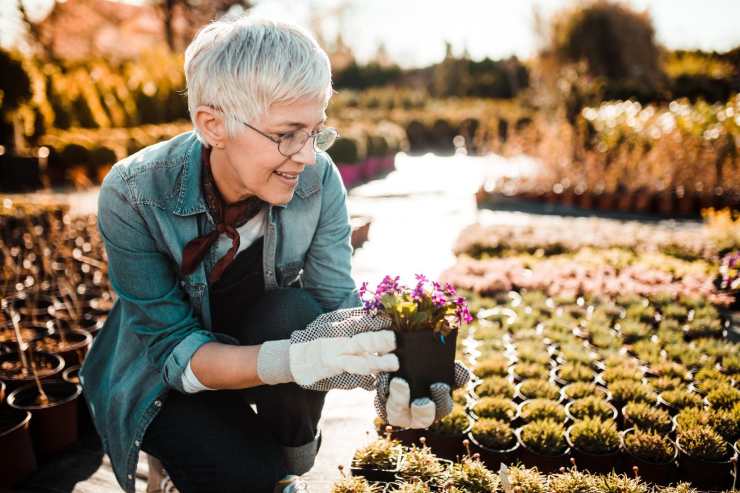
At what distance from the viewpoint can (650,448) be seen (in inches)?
78.4

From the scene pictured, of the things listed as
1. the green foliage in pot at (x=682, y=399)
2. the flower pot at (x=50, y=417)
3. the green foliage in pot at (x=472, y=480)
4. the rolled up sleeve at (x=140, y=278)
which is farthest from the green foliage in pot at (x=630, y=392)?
the flower pot at (x=50, y=417)

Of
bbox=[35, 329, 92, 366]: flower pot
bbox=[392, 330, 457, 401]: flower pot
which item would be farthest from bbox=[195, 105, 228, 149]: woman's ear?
bbox=[35, 329, 92, 366]: flower pot

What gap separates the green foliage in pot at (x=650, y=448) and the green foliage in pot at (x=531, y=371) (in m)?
0.58

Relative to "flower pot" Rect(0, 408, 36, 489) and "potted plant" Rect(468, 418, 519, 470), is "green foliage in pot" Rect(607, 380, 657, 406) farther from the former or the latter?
"flower pot" Rect(0, 408, 36, 489)

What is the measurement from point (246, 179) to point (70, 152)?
9122mm

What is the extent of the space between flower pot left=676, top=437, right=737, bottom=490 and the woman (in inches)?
42.7

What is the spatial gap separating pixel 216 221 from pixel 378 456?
0.87 metres

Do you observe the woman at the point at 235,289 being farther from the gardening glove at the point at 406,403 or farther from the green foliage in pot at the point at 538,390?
the green foliage in pot at the point at 538,390

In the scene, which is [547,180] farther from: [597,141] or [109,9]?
[109,9]

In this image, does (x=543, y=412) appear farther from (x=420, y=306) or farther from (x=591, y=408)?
(x=420, y=306)

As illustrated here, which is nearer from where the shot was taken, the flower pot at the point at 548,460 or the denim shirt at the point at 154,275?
the denim shirt at the point at 154,275

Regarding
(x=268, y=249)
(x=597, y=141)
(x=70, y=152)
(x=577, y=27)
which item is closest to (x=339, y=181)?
(x=268, y=249)

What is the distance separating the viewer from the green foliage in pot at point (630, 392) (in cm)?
237

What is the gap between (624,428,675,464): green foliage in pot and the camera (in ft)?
6.53
